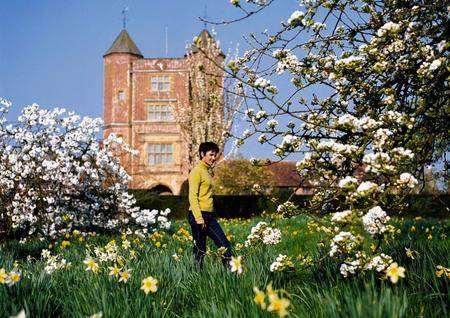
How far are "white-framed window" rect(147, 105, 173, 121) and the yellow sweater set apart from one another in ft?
109

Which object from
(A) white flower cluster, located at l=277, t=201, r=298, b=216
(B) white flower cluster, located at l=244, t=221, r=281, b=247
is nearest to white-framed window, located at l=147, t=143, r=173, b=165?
(B) white flower cluster, located at l=244, t=221, r=281, b=247

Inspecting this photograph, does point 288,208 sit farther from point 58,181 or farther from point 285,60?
point 58,181

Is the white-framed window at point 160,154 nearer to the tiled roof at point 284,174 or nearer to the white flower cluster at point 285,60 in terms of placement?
the tiled roof at point 284,174

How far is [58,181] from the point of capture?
9625 millimetres

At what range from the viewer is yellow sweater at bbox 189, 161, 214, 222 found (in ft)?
21.0

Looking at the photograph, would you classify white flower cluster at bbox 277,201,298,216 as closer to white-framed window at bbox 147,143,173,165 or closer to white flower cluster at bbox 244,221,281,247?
white flower cluster at bbox 244,221,281,247

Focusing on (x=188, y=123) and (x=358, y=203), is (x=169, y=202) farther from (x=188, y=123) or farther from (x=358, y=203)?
(x=358, y=203)

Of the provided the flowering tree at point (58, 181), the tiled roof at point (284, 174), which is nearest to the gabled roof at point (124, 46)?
the tiled roof at point (284, 174)

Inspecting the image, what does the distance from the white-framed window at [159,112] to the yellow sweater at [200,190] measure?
3313 centimetres

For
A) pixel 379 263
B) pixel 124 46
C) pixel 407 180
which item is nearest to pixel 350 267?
pixel 379 263

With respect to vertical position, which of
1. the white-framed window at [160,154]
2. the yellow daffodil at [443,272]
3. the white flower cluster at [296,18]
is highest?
the white-framed window at [160,154]

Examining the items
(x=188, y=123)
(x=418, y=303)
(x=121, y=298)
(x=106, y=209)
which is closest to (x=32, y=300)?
(x=121, y=298)

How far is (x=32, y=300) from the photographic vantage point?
11.6 ft

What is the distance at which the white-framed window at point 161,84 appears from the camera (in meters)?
39.2
